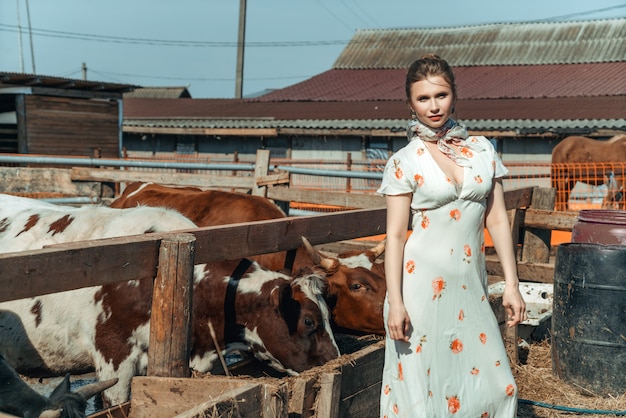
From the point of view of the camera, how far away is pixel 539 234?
25.2 feet

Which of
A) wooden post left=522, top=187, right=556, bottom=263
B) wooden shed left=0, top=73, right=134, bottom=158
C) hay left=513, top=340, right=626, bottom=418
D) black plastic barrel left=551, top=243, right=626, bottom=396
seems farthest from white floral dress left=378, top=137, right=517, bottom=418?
wooden shed left=0, top=73, right=134, bottom=158

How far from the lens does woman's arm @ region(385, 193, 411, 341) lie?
3.22 metres

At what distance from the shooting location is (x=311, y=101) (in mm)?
31094

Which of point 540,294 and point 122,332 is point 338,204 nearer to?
point 540,294

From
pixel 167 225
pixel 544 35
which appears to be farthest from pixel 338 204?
pixel 544 35

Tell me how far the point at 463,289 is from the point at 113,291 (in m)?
2.23

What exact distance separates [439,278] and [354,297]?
85.7 inches

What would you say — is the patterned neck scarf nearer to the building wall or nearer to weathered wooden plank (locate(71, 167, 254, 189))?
weathered wooden plank (locate(71, 167, 254, 189))

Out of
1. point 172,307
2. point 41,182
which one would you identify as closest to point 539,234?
point 172,307

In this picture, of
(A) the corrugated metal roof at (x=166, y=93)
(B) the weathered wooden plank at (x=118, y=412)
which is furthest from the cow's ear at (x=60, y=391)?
(A) the corrugated metal roof at (x=166, y=93)

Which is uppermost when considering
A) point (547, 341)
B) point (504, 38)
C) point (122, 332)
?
point (504, 38)

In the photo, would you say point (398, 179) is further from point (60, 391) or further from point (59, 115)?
point (59, 115)

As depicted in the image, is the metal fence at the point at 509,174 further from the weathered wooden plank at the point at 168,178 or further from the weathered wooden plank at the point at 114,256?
the weathered wooden plank at the point at 114,256

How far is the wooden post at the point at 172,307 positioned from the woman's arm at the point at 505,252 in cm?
131
